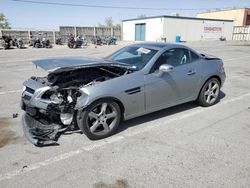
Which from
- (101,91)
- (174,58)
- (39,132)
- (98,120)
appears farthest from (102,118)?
(174,58)

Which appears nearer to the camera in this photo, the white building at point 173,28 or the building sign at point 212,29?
the white building at point 173,28

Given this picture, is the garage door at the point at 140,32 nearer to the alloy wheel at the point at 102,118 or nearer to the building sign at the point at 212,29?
the building sign at the point at 212,29

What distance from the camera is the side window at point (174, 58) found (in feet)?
14.9

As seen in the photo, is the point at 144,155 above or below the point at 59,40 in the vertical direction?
below

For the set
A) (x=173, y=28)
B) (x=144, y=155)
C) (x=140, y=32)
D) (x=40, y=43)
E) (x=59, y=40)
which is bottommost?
(x=144, y=155)

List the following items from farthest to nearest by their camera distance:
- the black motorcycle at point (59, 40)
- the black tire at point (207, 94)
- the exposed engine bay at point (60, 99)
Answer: the black motorcycle at point (59, 40) < the black tire at point (207, 94) < the exposed engine bay at point (60, 99)

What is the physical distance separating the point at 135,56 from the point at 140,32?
34282 mm

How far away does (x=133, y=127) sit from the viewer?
14.4ft

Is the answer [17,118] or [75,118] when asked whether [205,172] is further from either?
[17,118]

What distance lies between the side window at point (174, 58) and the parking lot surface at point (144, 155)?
43.9 inches

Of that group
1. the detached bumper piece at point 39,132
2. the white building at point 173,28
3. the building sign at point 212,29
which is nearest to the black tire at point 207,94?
the detached bumper piece at point 39,132

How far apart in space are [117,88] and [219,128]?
2105mm

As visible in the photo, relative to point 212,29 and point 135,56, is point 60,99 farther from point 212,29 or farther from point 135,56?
point 212,29

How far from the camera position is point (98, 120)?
3865 mm
